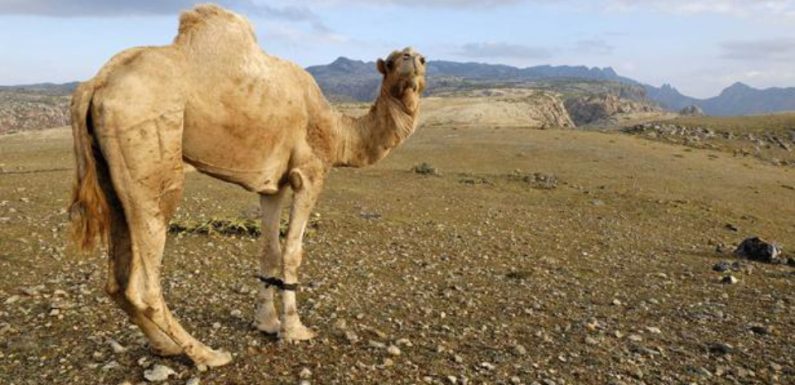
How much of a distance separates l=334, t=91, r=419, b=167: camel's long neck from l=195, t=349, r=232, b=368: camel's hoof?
2611 millimetres

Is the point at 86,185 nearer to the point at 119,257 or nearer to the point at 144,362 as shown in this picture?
the point at 119,257

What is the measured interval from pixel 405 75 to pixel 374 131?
939 mm

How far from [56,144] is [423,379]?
1487 inches

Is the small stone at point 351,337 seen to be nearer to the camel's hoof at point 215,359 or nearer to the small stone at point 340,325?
the small stone at point 340,325

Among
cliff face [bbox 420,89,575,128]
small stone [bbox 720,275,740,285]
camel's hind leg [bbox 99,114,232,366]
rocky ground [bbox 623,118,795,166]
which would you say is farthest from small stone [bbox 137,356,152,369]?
cliff face [bbox 420,89,575,128]

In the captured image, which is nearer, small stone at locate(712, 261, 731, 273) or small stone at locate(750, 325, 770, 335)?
small stone at locate(750, 325, 770, 335)

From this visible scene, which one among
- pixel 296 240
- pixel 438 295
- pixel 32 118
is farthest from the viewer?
pixel 32 118

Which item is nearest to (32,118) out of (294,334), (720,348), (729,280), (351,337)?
(294,334)

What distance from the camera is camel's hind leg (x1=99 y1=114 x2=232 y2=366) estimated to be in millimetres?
5594

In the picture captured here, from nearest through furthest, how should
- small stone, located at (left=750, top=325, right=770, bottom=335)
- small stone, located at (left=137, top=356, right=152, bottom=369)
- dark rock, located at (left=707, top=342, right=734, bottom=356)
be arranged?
small stone, located at (left=137, top=356, right=152, bottom=369)
dark rock, located at (left=707, top=342, right=734, bottom=356)
small stone, located at (left=750, top=325, right=770, bottom=335)

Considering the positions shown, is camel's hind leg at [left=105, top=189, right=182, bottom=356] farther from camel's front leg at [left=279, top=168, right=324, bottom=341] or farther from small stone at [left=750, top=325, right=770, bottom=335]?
small stone at [left=750, top=325, right=770, bottom=335]

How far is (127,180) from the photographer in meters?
5.69

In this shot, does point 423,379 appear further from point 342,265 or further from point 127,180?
point 342,265

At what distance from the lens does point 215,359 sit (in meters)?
6.83
